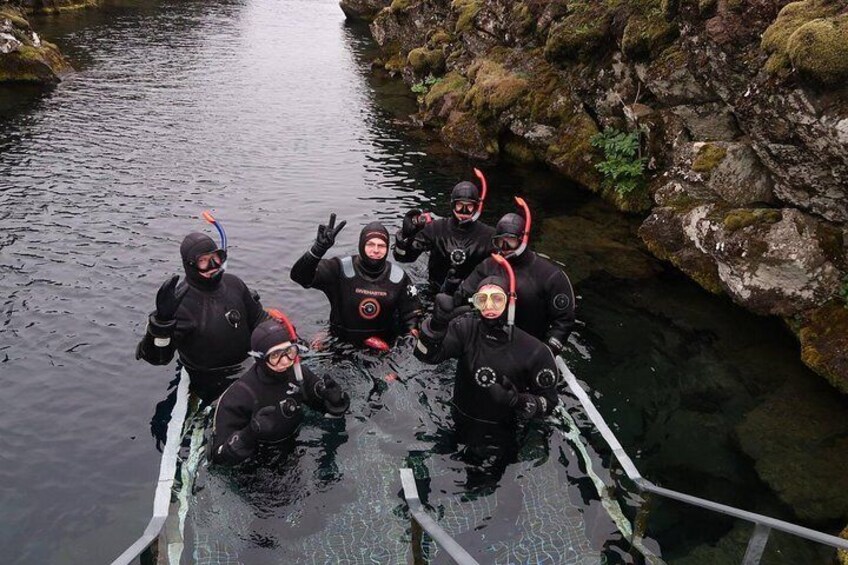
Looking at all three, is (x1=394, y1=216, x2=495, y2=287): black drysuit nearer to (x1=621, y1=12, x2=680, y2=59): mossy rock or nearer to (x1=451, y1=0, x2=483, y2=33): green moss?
(x1=621, y1=12, x2=680, y2=59): mossy rock

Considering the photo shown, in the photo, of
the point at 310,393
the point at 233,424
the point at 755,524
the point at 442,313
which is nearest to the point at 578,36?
the point at 442,313

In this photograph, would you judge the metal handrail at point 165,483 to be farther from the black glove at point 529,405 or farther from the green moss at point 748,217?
the green moss at point 748,217

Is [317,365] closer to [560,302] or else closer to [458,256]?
[458,256]

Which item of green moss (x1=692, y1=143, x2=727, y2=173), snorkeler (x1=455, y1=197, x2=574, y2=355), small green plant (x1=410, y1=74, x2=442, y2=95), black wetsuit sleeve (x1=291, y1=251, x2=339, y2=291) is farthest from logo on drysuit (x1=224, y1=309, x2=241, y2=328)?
→ small green plant (x1=410, y1=74, x2=442, y2=95)

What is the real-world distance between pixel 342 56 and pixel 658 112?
31.9 m

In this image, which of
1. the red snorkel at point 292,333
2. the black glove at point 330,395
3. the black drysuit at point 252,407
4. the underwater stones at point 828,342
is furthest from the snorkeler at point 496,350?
the underwater stones at point 828,342

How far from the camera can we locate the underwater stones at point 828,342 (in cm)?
1145

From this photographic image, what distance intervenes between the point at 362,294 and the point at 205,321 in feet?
8.09

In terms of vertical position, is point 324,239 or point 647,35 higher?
point 647,35

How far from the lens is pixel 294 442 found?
8562 millimetres

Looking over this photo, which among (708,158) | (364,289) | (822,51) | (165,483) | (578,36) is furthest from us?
(578,36)

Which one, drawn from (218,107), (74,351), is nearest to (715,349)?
(74,351)

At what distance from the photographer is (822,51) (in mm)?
11469

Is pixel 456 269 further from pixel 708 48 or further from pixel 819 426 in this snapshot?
pixel 708 48
